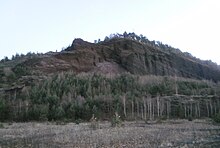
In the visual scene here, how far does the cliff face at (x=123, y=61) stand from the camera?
137 m

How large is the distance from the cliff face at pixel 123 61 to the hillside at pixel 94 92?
352 millimetres

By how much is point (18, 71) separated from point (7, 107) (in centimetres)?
3264

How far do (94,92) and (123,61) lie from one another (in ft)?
143

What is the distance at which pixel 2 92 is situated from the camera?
335ft

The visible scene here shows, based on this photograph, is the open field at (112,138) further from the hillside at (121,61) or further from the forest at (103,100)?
the hillside at (121,61)

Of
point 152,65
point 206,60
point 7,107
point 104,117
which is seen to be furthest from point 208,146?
point 206,60

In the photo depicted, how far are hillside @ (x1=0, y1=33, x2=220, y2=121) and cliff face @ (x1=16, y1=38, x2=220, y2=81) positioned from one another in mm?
352

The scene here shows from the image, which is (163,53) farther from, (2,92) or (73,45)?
(2,92)

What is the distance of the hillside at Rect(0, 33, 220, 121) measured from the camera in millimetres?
91438

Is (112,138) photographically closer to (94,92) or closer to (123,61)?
(94,92)

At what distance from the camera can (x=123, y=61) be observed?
473 feet

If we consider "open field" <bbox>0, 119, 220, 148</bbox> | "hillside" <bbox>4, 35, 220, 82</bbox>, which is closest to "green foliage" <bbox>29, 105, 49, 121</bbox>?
"open field" <bbox>0, 119, 220, 148</bbox>

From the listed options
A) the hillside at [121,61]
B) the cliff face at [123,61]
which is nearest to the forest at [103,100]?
the hillside at [121,61]

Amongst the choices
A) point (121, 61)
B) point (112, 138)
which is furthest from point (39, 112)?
point (121, 61)
